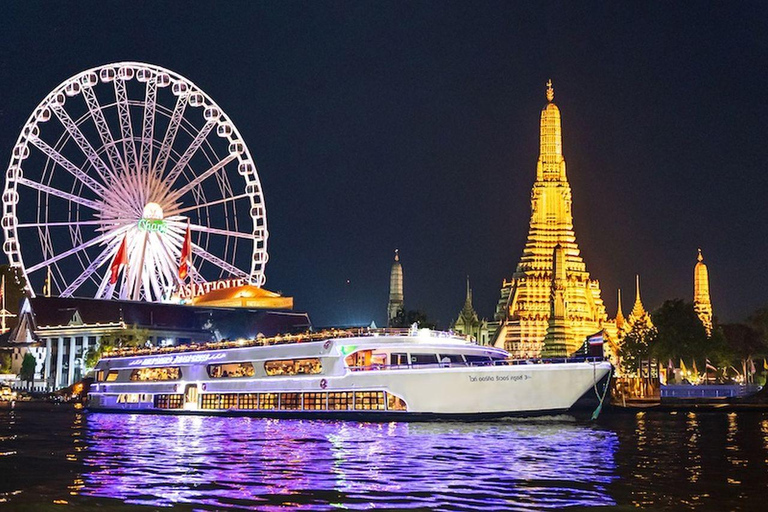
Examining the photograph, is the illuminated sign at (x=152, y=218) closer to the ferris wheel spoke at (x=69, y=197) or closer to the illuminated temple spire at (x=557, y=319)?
the ferris wheel spoke at (x=69, y=197)

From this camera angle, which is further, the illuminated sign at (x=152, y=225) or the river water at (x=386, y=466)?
the illuminated sign at (x=152, y=225)

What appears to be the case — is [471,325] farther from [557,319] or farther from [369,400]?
[369,400]

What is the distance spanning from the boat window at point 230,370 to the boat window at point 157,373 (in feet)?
13.0

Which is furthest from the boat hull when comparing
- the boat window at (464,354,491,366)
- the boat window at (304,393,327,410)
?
the boat window at (464,354,491,366)

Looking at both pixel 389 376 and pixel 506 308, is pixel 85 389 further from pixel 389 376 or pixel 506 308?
pixel 506 308

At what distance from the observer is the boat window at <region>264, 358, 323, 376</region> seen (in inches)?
2523

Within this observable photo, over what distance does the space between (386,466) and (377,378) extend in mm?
24848

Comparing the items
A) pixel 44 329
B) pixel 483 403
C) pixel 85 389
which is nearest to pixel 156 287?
pixel 85 389

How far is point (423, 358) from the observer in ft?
204

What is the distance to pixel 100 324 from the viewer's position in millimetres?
133125

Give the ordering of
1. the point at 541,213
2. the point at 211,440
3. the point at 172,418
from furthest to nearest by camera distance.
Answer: the point at 541,213 → the point at 172,418 → the point at 211,440

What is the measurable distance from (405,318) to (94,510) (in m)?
112

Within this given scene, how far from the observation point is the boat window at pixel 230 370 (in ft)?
225

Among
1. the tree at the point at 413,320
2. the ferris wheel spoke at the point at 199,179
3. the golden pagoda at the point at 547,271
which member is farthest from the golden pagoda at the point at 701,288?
the ferris wheel spoke at the point at 199,179
